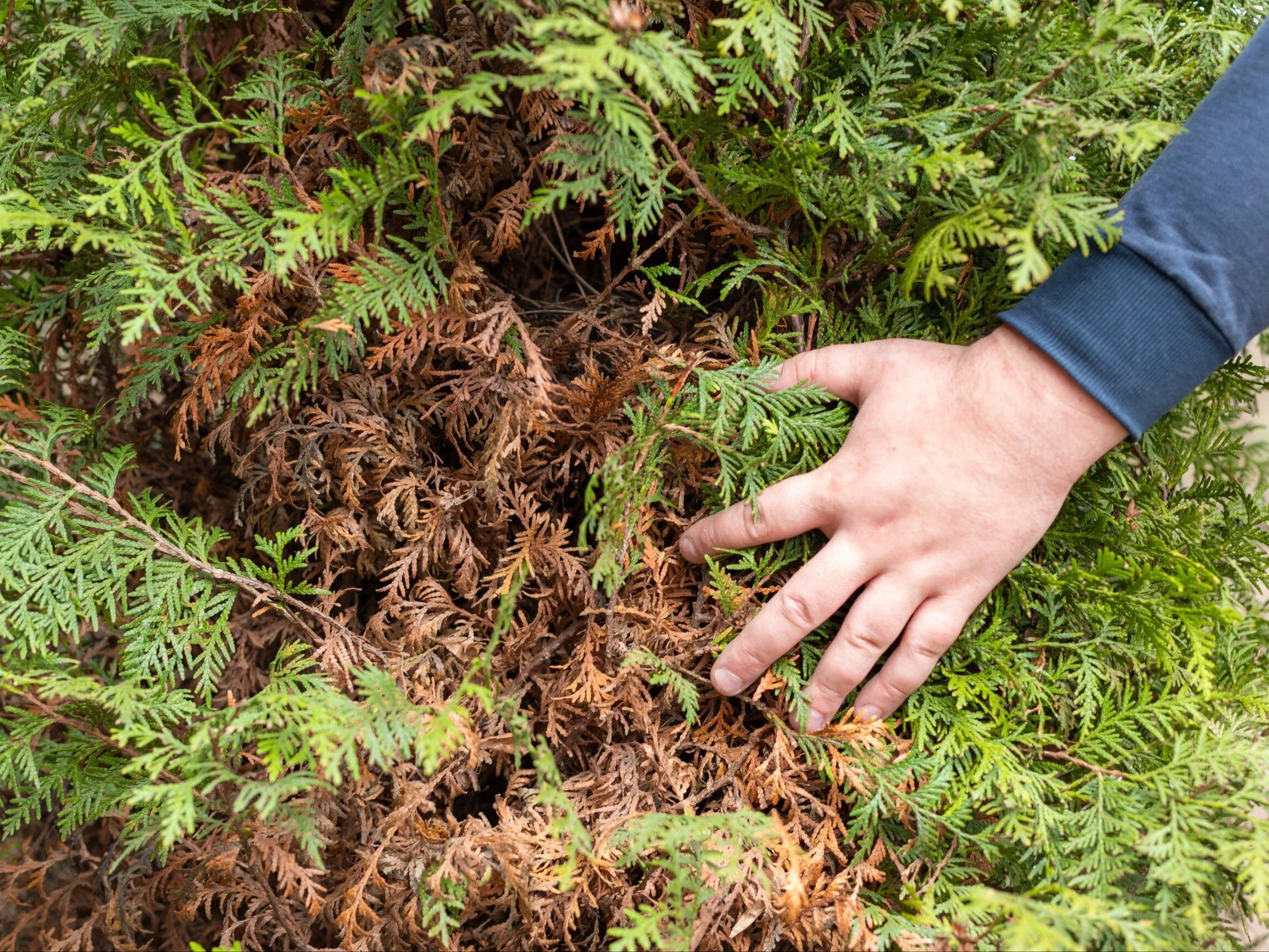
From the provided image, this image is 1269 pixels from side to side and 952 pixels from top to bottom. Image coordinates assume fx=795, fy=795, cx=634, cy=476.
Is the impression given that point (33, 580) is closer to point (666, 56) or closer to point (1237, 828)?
point (666, 56)

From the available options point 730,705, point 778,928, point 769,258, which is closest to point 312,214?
point 769,258

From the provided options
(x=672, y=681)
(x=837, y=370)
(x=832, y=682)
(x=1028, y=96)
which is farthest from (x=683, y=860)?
(x=1028, y=96)

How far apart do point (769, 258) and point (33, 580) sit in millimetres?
1471

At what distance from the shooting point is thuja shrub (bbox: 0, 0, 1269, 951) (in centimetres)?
130

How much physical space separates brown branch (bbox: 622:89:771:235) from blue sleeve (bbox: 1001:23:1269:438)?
19.8 inches

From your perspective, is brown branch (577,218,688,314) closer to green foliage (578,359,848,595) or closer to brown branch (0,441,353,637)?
green foliage (578,359,848,595)

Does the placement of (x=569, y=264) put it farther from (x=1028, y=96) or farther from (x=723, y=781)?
(x=723, y=781)

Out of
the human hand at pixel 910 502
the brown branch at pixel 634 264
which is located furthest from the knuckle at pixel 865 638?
the brown branch at pixel 634 264

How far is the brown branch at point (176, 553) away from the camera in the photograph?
1.46 metres

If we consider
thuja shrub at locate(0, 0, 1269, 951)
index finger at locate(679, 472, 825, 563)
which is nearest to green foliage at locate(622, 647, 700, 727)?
thuja shrub at locate(0, 0, 1269, 951)

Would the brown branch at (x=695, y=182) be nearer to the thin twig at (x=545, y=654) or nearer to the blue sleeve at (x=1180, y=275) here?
the blue sleeve at (x=1180, y=275)

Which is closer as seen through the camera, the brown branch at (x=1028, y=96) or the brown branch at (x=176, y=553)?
the brown branch at (x=1028, y=96)

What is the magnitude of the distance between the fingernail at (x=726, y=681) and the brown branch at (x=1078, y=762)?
55 cm

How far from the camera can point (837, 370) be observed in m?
1.47
